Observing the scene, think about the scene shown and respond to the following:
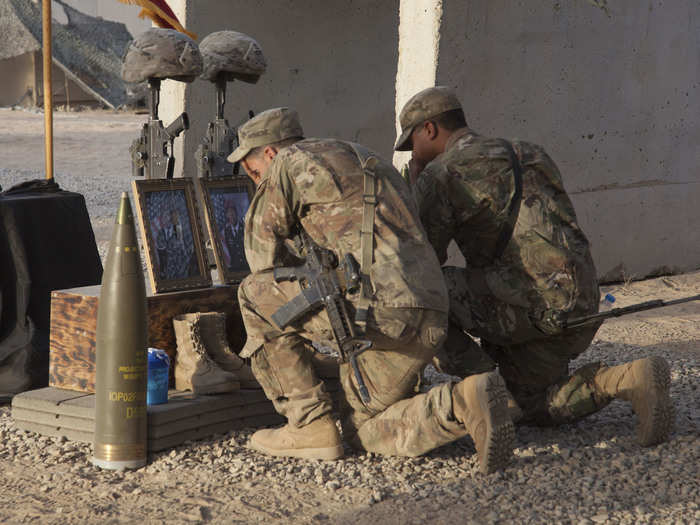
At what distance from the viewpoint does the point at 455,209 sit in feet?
13.6

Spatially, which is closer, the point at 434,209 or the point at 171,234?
the point at 434,209

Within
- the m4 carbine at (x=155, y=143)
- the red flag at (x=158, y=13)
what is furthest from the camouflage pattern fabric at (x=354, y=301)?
the red flag at (x=158, y=13)

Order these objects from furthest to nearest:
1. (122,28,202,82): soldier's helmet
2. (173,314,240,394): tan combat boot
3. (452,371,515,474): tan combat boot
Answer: (122,28,202,82): soldier's helmet
(173,314,240,394): tan combat boot
(452,371,515,474): tan combat boot

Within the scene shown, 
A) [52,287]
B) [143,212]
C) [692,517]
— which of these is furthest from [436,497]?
[52,287]

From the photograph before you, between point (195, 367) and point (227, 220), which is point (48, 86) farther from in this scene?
point (195, 367)

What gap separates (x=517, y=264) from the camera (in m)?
4.13

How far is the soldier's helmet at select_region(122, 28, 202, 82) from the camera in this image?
5.09 metres

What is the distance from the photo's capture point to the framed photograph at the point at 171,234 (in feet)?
14.1

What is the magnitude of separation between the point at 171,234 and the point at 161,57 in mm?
1177

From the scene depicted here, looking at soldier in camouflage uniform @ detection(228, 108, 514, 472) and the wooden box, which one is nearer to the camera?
soldier in camouflage uniform @ detection(228, 108, 514, 472)

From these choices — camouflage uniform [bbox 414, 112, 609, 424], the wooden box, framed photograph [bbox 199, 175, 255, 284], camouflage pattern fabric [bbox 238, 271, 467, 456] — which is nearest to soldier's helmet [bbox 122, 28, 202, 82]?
framed photograph [bbox 199, 175, 255, 284]

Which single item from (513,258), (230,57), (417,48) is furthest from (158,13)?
(513,258)

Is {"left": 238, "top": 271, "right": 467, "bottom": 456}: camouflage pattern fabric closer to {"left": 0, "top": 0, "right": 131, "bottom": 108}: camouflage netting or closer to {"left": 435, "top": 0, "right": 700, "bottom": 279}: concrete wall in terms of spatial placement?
{"left": 435, "top": 0, "right": 700, "bottom": 279}: concrete wall

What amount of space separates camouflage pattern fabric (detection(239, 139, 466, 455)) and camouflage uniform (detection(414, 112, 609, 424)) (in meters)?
0.46
